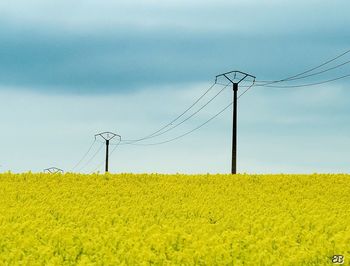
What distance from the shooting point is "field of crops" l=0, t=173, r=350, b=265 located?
38.1 feet

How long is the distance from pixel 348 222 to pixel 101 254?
26.6ft

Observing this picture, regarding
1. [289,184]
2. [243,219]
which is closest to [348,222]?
[243,219]

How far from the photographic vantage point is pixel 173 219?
19359mm

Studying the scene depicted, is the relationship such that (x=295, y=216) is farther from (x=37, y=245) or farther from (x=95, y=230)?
(x=37, y=245)

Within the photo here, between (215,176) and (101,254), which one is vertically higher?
(215,176)

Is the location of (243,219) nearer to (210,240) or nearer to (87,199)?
(210,240)

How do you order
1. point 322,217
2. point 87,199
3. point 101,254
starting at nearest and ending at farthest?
point 101,254 < point 322,217 < point 87,199

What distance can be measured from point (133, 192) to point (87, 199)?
2.78 meters

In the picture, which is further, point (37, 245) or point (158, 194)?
point (158, 194)

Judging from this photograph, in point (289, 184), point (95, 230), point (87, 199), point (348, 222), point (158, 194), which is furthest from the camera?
point (289, 184)

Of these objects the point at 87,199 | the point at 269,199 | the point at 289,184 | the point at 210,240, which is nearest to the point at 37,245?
the point at 210,240

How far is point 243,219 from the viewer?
18469 mm

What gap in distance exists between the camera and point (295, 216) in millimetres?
20234

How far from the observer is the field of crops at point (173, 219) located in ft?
38.1
